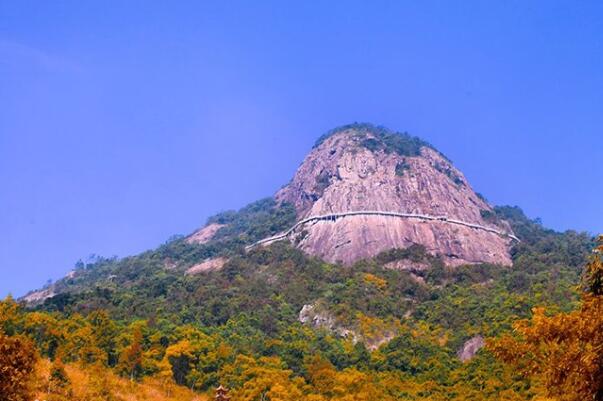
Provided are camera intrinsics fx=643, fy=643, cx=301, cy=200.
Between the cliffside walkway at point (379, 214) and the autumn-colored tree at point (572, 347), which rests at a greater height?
the cliffside walkway at point (379, 214)

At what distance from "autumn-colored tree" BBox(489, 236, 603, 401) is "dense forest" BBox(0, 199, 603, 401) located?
2 centimetres

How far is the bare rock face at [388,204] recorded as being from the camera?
3063 inches

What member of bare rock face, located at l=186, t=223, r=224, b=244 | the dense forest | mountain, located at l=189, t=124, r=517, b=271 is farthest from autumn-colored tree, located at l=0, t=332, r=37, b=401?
bare rock face, located at l=186, t=223, r=224, b=244

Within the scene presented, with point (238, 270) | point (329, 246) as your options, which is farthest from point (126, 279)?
point (329, 246)

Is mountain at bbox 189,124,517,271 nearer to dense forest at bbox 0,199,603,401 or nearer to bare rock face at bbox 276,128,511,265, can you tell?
bare rock face at bbox 276,128,511,265

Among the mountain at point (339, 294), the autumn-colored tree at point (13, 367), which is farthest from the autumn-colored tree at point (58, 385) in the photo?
the autumn-colored tree at point (13, 367)

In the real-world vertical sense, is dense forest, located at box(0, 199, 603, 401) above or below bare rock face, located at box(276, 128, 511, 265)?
below

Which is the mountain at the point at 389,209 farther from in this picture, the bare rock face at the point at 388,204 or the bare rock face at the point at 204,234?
the bare rock face at the point at 204,234

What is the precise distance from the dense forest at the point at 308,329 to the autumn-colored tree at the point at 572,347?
0.08 ft


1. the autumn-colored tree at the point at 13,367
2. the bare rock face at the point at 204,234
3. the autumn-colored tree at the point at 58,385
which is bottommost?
the autumn-colored tree at the point at 13,367

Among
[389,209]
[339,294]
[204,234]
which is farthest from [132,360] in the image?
[204,234]

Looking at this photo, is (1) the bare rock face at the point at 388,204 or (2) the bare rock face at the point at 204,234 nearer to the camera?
(1) the bare rock face at the point at 388,204

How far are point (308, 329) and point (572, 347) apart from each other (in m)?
46.3

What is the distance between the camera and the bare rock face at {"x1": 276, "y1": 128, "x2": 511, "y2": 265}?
77.8 m
